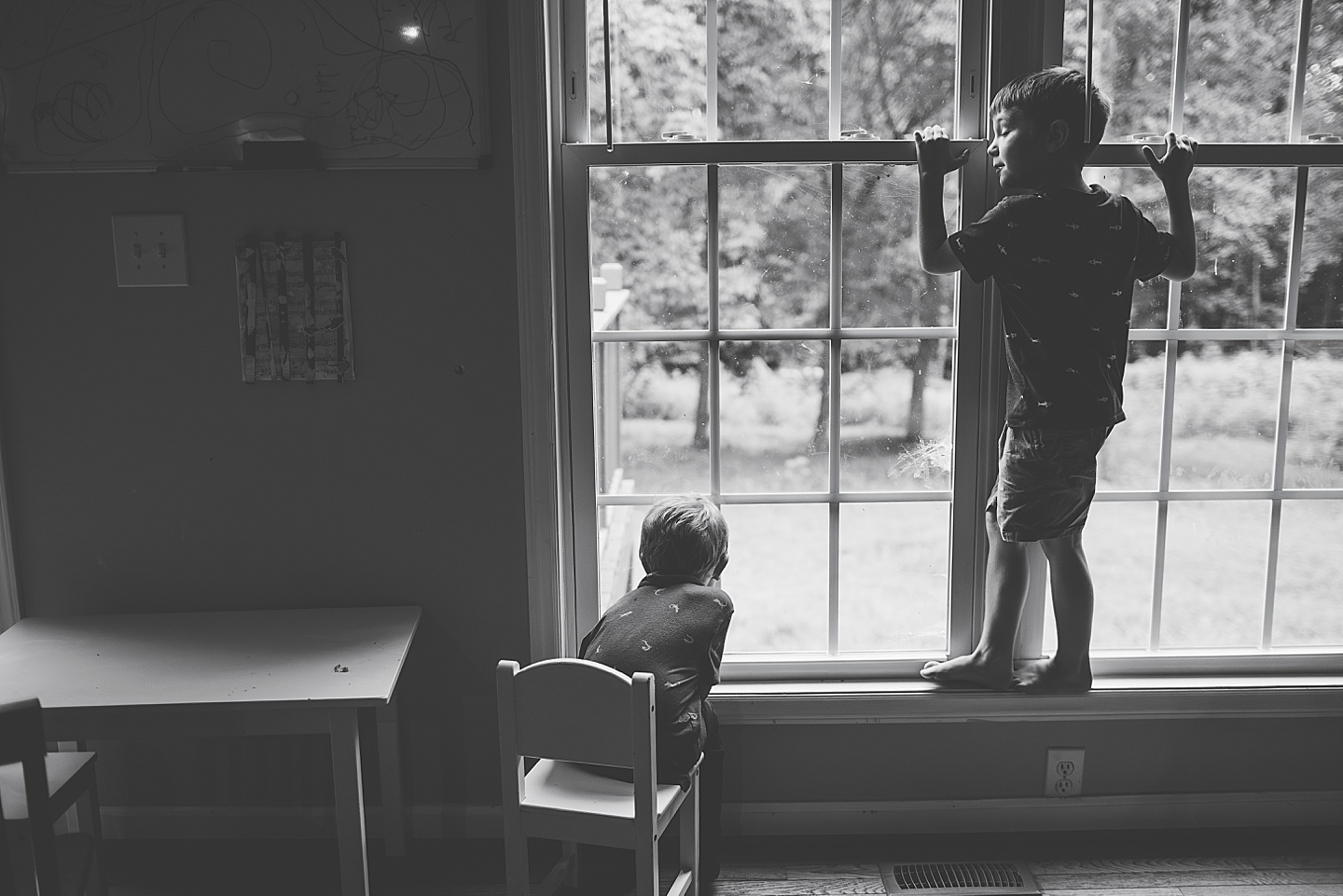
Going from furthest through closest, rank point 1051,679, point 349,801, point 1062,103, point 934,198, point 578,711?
point 1051,679, point 934,198, point 1062,103, point 349,801, point 578,711

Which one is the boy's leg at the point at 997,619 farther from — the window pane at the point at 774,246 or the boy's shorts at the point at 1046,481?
the window pane at the point at 774,246

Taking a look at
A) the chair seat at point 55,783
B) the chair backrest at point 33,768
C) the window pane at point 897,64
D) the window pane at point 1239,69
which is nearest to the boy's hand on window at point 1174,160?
the window pane at point 1239,69

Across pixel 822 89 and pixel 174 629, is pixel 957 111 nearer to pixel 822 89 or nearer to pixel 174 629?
pixel 822 89

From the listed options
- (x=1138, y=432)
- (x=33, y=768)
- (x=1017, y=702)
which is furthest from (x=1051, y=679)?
(x=33, y=768)

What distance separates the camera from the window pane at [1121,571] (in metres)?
2.33

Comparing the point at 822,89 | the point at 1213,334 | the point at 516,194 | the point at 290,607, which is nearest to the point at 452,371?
the point at 516,194

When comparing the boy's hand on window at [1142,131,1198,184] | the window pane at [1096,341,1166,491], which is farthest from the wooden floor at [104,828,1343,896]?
the boy's hand on window at [1142,131,1198,184]

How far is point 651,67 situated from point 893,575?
1.33 m

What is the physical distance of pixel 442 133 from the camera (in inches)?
82.7

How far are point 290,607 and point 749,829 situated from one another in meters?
1.25

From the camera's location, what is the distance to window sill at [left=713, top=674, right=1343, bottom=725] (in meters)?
2.29

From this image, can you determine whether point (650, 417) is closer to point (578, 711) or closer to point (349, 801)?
point (578, 711)

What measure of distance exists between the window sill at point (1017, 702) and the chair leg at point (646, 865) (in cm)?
58

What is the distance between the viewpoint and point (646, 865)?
1731 mm
